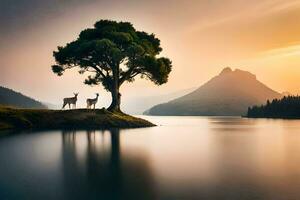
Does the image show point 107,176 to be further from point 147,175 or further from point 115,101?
point 115,101

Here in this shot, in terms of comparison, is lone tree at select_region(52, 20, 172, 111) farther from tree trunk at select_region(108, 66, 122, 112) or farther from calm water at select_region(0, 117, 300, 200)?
calm water at select_region(0, 117, 300, 200)

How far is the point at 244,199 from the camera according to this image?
574 inches

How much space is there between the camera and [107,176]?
1897 centimetres

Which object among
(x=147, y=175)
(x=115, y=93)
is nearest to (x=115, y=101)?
(x=115, y=93)

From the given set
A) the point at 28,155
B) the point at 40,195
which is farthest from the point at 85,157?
the point at 40,195

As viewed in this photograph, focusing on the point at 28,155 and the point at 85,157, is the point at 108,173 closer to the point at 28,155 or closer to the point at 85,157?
the point at 85,157

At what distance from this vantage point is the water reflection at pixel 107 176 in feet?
50.3

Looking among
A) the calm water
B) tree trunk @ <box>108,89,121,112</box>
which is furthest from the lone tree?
the calm water

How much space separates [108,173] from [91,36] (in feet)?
212

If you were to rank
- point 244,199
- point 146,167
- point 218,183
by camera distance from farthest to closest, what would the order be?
point 146,167 → point 218,183 → point 244,199

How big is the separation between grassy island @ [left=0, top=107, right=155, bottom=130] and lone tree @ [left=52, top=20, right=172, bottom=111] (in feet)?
19.0

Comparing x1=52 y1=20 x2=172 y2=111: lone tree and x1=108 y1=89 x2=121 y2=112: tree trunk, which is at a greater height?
x1=52 y1=20 x2=172 y2=111: lone tree

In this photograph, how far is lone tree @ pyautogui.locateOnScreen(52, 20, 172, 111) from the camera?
75.5 m

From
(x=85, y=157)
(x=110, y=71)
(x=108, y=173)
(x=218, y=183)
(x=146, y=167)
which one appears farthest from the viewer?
(x=110, y=71)
